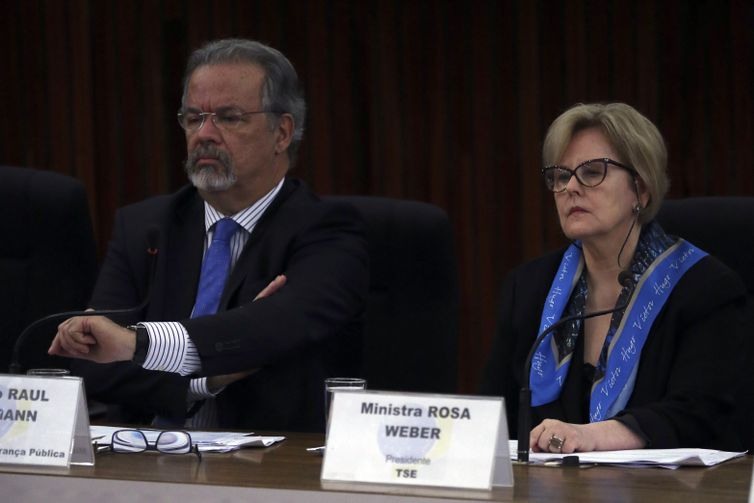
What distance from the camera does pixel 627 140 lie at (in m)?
2.67

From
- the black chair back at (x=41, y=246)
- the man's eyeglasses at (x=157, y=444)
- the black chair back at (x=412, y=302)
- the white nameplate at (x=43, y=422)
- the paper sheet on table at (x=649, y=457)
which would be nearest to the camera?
the white nameplate at (x=43, y=422)

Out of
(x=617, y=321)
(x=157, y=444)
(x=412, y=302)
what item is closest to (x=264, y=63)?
(x=412, y=302)

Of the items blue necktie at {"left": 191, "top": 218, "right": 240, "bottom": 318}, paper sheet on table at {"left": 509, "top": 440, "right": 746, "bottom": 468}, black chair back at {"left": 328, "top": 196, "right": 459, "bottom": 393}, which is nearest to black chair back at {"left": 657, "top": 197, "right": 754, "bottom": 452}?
black chair back at {"left": 328, "top": 196, "right": 459, "bottom": 393}

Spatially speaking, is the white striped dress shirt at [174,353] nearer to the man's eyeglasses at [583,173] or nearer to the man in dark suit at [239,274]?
the man in dark suit at [239,274]

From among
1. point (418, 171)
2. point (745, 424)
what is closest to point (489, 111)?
point (418, 171)

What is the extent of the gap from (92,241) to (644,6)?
1.81 m

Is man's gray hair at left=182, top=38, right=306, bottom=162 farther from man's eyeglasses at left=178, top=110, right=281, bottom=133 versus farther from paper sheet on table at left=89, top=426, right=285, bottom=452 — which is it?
paper sheet on table at left=89, top=426, right=285, bottom=452

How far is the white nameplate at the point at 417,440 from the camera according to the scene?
161cm

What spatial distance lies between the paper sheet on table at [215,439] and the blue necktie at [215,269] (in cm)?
51

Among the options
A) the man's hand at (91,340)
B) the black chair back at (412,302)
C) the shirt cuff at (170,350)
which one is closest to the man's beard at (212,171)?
the black chair back at (412,302)

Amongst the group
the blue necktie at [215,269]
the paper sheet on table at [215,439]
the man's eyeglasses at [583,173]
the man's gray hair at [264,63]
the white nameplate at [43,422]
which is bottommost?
the paper sheet on table at [215,439]

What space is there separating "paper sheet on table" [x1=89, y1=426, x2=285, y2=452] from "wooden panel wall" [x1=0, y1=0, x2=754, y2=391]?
1.90 meters

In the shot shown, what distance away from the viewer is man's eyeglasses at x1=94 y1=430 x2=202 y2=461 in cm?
207

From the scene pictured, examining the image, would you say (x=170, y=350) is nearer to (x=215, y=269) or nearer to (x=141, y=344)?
(x=141, y=344)
